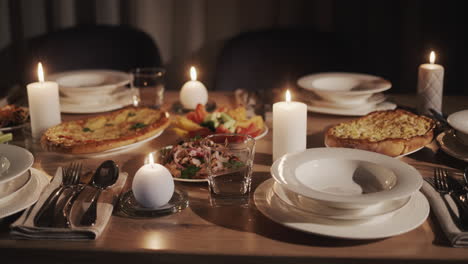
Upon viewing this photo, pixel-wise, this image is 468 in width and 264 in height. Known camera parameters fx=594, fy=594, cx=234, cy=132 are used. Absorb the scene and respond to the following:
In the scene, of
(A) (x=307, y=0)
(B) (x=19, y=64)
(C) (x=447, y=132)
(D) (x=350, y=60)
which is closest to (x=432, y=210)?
(C) (x=447, y=132)

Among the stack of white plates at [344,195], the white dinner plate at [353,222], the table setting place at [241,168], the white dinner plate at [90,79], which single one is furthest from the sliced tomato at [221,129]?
the white dinner plate at [90,79]

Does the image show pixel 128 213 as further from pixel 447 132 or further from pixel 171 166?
pixel 447 132

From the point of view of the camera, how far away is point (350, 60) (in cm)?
277

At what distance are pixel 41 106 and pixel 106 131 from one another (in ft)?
0.65

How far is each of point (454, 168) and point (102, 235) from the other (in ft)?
2.85

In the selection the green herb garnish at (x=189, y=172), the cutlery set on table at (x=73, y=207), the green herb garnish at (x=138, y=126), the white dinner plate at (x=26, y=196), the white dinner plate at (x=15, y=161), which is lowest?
the cutlery set on table at (x=73, y=207)

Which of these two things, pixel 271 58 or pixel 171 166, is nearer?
pixel 171 166

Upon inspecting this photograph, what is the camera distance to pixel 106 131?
170 cm

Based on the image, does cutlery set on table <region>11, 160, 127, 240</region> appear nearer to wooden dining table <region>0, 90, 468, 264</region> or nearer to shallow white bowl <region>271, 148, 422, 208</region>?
wooden dining table <region>0, 90, 468, 264</region>

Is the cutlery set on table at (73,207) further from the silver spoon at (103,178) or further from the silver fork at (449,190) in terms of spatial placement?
the silver fork at (449,190)

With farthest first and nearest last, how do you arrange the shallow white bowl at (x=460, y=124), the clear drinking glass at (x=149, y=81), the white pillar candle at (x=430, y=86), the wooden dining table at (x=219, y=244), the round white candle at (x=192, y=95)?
the round white candle at (x=192, y=95) → the clear drinking glass at (x=149, y=81) → the white pillar candle at (x=430, y=86) → the shallow white bowl at (x=460, y=124) → the wooden dining table at (x=219, y=244)

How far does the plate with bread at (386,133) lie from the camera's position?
147 cm

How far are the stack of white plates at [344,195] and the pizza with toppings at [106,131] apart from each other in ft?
1.49

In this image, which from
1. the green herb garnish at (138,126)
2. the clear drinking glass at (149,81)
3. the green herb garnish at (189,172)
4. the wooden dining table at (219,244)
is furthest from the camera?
the clear drinking glass at (149,81)
